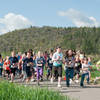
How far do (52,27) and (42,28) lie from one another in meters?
4.20

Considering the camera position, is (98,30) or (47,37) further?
(47,37)

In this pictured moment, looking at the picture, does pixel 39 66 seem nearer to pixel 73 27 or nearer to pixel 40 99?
pixel 40 99

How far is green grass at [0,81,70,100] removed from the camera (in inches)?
245

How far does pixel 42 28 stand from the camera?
119 meters

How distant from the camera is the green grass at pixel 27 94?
6234mm

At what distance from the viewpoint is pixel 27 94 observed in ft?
21.2

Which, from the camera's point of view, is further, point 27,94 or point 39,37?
point 39,37

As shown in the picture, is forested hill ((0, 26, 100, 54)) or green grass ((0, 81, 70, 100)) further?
forested hill ((0, 26, 100, 54))

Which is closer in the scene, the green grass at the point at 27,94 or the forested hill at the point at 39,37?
the green grass at the point at 27,94

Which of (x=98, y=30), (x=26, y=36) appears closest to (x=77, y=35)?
(x=98, y=30)

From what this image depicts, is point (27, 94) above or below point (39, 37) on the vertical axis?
below

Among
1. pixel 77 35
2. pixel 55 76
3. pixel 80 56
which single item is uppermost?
pixel 77 35

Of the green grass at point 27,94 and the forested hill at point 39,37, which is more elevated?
the forested hill at point 39,37

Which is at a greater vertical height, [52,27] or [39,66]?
[52,27]
